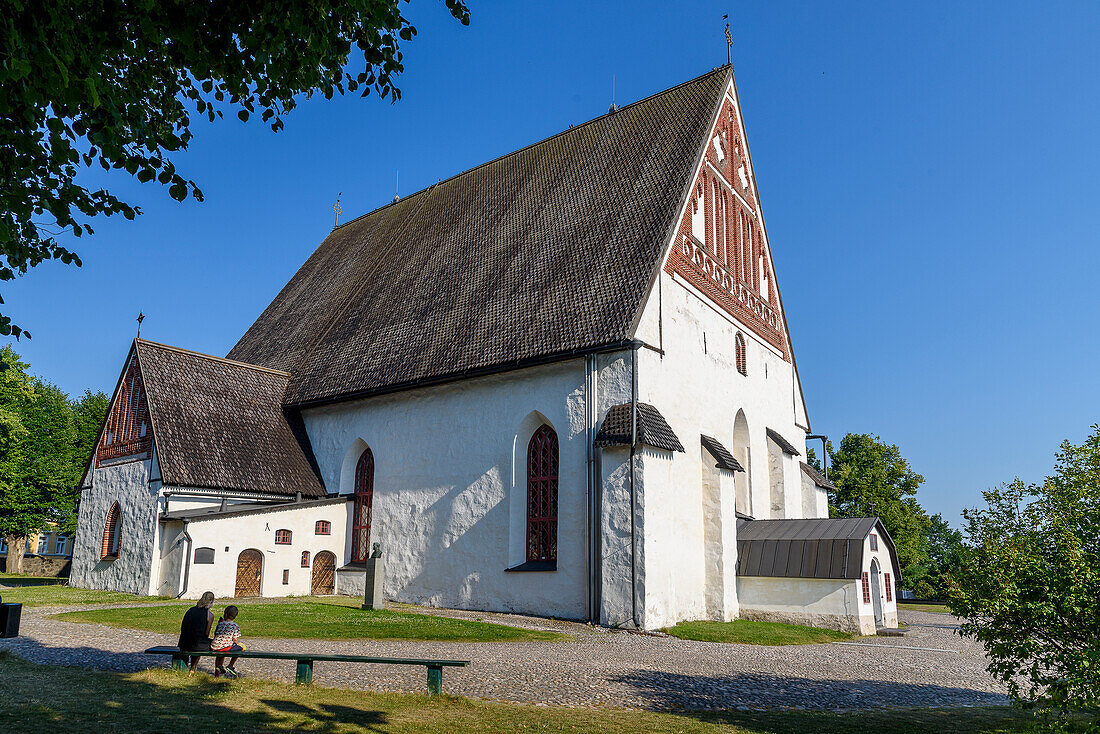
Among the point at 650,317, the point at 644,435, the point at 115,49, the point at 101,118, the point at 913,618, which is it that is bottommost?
the point at 913,618

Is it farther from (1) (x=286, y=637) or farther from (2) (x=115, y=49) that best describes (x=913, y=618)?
(2) (x=115, y=49)

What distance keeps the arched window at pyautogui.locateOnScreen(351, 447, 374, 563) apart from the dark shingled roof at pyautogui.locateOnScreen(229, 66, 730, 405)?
2.28 m

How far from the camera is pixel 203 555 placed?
69.7 ft

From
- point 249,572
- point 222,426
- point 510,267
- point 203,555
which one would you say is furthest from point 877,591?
point 222,426

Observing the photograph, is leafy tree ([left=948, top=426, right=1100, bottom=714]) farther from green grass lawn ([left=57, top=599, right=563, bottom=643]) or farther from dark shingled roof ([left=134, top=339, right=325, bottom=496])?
dark shingled roof ([left=134, top=339, right=325, bottom=496])

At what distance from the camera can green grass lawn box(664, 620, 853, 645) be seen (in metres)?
16.4

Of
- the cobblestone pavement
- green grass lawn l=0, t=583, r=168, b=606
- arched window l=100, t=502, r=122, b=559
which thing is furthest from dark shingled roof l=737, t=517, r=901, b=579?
arched window l=100, t=502, r=122, b=559

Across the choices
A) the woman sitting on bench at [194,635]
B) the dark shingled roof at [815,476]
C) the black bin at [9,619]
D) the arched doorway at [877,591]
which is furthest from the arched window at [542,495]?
the dark shingled roof at [815,476]

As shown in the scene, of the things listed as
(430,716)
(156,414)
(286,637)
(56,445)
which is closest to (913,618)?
(286,637)

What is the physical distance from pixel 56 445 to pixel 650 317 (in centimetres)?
3749

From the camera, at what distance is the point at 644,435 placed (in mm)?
17234

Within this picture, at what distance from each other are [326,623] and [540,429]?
22.9 ft

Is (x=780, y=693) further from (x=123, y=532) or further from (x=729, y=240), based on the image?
(x=123, y=532)

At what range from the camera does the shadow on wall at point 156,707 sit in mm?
7148
